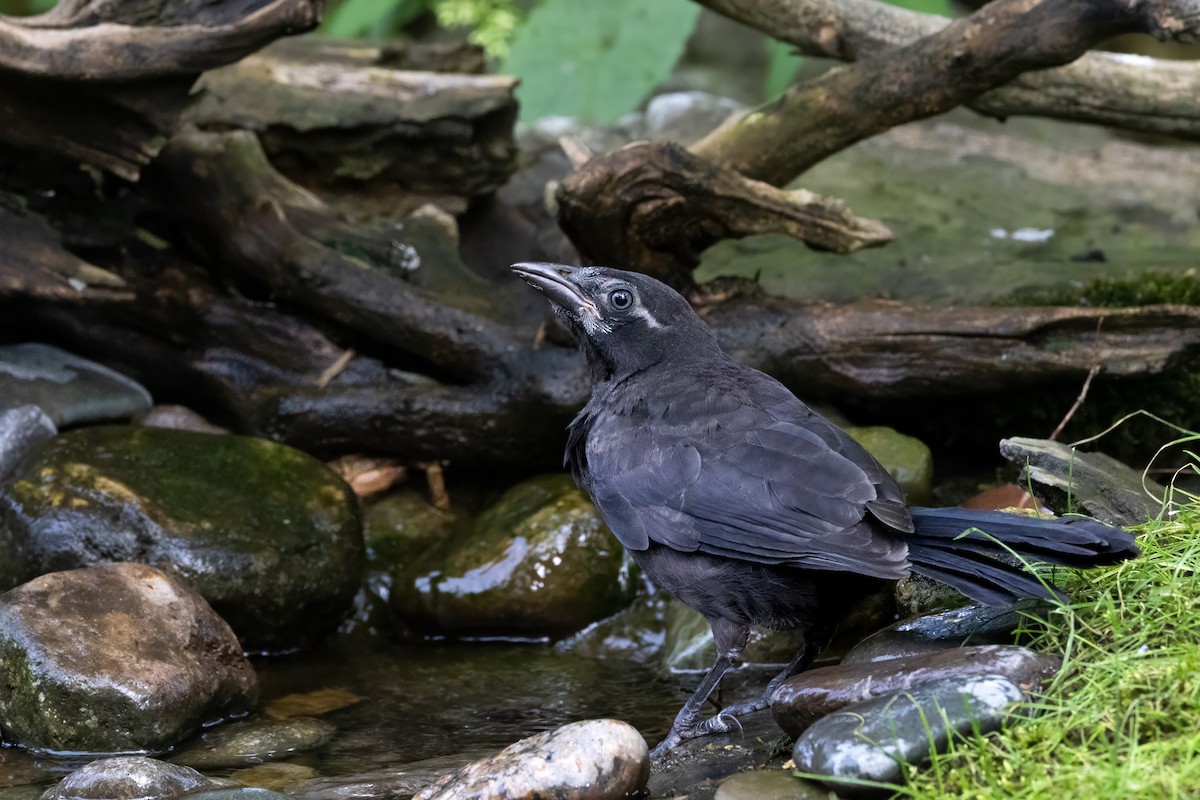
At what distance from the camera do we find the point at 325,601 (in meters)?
4.76

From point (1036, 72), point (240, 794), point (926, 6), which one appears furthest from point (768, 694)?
point (926, 6)

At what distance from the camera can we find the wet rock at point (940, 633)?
3131mm

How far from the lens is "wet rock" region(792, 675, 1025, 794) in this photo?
101 inches

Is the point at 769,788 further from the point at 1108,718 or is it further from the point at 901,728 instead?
the point at 1108,718

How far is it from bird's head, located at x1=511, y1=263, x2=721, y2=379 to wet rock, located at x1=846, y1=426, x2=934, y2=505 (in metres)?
0.95

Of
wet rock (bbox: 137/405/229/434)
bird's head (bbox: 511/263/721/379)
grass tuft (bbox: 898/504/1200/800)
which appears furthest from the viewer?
wet rock (bbox: 137/405/229/434)

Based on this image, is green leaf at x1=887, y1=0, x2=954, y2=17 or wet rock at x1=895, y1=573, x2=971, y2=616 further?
green leaf at x1=887, y1=0, x2=954, y2=17

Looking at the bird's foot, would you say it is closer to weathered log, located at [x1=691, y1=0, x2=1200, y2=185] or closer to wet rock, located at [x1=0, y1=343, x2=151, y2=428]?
weathered log, located at [x1=691, y1=0, x2=1200, y2=185]

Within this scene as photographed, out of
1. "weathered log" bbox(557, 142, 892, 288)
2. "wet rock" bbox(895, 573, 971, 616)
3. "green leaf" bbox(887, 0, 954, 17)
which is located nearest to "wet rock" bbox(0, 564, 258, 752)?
"weathered log" bbox(557, 142, 892, 288)

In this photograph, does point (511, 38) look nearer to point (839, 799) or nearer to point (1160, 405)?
point (1160, 405)

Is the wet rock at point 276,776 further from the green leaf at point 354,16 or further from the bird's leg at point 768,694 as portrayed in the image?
the green leaf at point 354,16

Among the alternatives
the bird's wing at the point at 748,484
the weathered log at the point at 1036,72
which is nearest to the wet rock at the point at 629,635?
the bird's wing at the point at 748,484

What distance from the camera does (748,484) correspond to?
130 inches

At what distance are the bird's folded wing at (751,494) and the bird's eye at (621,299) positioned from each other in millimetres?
504
